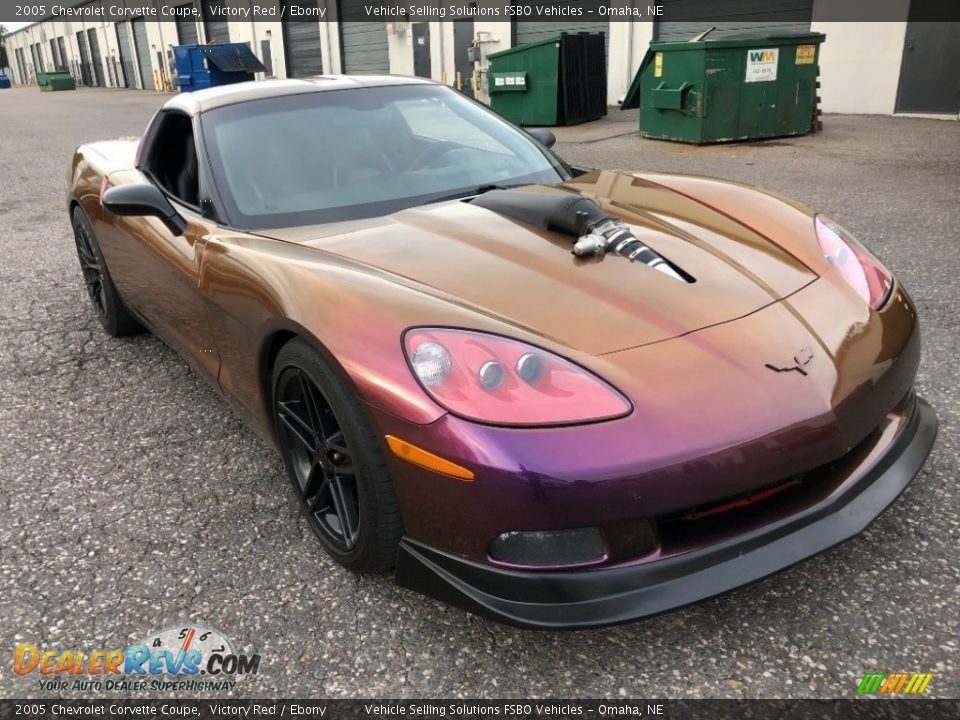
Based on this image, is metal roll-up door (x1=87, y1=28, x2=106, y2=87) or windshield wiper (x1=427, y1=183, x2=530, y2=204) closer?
windshield wiper (x1=427, y1=183, x2=530, y2=204)

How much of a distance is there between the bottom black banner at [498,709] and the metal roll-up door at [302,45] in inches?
1008

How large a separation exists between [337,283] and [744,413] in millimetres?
1039

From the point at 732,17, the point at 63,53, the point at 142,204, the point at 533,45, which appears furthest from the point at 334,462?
the point at 63,53

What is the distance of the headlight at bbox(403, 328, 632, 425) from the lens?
1614 millimetres

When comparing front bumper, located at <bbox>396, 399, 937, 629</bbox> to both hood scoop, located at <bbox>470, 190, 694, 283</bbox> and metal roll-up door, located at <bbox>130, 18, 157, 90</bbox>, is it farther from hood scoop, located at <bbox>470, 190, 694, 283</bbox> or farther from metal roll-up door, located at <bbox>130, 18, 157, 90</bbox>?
metal roll-up door, located at <bbox>130, 18, 157, 90</bbox>

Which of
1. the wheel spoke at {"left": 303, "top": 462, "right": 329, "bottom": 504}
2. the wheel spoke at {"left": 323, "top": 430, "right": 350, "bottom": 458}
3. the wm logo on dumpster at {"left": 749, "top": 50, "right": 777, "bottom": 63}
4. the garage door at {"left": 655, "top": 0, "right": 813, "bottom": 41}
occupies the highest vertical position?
the garage door at {"left": 655, "top": 0, "right": 813, "bottom": 41}

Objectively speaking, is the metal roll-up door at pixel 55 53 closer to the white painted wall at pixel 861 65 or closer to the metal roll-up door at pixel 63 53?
the metal roll-up door at pixel 63 53

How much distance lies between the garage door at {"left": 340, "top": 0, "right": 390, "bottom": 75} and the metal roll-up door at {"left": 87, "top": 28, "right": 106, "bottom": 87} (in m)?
30.8

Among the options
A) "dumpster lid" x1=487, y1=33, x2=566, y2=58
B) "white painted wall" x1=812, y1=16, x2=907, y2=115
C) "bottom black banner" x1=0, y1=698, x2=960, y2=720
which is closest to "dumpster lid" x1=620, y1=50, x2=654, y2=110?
"dumpster lid" x1=487, y1=33, x2=566, y2=58

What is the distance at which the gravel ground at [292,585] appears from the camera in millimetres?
1784

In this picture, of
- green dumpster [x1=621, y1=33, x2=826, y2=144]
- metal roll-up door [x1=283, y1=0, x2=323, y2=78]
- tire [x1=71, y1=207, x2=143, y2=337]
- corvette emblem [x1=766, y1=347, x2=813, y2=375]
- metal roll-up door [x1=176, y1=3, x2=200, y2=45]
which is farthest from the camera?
metal roll-up door [x1=176, y1=3, x2=200, y2=45]

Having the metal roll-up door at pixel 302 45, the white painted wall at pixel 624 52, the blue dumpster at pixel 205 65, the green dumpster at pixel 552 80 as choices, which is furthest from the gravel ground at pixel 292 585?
the metal roll-up door at pixel 302 45

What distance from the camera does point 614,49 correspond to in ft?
54.2

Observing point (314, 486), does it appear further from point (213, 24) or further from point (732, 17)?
point (213, 24)
